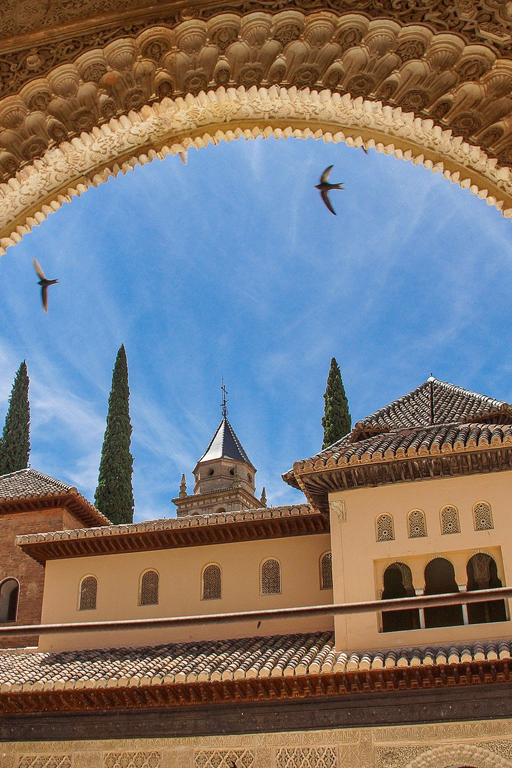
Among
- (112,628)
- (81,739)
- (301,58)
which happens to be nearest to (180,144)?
(301,58)

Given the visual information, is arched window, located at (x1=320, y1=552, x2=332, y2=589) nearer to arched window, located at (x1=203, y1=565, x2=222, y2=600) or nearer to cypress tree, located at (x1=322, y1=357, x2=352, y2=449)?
arched window, located at (x1=203, y1=565, x2=222, y2=600)

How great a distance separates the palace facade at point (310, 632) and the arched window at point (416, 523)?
0.06 feet

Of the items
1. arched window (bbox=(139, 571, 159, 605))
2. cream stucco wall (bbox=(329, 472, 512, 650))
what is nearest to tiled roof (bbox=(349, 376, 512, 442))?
cream stucco wall (bbox=(329, 472, 512, 650))

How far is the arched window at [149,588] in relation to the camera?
1320 centimetres

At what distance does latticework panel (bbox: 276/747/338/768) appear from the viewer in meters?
9.84

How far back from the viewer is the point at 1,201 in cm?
339

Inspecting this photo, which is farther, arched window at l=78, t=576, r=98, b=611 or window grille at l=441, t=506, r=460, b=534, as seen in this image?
arched window at l=78, t=576, r=98, b=611

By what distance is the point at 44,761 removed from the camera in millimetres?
10672

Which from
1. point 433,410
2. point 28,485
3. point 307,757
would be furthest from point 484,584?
point 28,485

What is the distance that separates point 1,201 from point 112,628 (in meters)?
1.72

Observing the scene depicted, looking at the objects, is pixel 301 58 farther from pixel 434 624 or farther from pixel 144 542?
pixel 144 542

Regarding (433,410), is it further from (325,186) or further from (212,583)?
(325,186)

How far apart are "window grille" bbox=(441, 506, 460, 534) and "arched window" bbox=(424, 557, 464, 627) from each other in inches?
14.9

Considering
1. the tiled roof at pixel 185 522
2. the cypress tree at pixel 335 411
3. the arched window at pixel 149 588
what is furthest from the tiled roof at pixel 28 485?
the cypress tree at pixel 335 411
